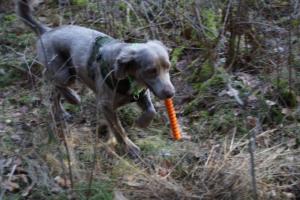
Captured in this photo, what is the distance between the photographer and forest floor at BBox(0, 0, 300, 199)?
4.52m

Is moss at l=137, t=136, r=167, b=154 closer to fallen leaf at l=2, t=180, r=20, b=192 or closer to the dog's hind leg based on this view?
the dog's hind leg

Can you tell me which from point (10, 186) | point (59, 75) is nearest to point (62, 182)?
point (10, 186)

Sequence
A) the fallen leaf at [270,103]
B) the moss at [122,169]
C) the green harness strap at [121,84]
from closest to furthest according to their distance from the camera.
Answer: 1. the moss at [122,169]
2. the green harness strap at [121,84]
3. the fallen leaf at [270,103]

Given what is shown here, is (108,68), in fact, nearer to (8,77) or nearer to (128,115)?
(128,115)

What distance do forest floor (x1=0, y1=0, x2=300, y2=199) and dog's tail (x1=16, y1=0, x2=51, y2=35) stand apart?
27.8 inches

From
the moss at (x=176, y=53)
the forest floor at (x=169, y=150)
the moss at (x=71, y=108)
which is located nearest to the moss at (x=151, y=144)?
the forest floor at (x=169, y=150)

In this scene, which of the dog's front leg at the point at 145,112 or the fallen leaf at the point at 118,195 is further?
the dog's front leg at the point at 145,112

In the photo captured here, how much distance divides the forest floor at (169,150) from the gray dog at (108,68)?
261 millimetres

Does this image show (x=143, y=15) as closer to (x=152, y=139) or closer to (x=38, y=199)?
(x=152, y=139)

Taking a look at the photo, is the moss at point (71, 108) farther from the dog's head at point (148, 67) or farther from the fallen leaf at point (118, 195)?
the fallen leaf at point (118, 195)

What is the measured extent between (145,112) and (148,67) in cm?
62

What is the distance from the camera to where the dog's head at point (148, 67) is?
485 centimetres

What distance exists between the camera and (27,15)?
613 cm

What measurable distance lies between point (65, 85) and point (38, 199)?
1.74m
